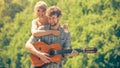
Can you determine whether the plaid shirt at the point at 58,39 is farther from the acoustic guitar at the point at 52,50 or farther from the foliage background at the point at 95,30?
the foliage background at the point at 95,30

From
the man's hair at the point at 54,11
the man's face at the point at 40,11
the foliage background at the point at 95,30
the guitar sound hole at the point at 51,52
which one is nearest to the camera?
the man's hair at the point at 54,11

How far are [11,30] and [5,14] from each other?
38.7 ft

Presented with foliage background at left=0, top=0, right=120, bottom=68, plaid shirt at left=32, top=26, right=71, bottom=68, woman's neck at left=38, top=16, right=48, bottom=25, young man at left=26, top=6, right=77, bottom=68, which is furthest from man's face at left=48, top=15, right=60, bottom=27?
foliage background at left=0, top=0, right=120, bottom=68

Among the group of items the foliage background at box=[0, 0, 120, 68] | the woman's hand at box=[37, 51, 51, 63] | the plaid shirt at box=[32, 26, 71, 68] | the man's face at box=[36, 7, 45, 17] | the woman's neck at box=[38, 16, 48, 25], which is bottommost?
the foliage background at box=[0, 0, 120, 68]

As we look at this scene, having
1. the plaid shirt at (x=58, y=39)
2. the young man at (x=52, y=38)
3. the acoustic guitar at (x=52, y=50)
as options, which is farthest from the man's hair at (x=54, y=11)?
the acoustic guitar at (x=52, y=50)

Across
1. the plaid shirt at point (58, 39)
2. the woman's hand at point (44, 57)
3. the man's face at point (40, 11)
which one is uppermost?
the man's face at point (40, 11)

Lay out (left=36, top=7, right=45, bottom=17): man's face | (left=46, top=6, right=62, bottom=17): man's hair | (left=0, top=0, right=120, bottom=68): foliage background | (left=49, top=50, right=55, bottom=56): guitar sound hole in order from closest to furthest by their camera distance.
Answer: (left=46, top=6, right=62, bottom=17): man's hair, (left=49, top=50, right=55, bottom=56): guitar sound hole, (left=36, top=7, right=45, bottom=17): man's face, (left=0, top=0, right=120, bottom=68): foliage background

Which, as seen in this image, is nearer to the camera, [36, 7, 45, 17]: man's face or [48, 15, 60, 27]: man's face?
[48, 15, 60, 27]: man's face

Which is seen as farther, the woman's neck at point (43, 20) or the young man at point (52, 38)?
the woman's neck at point (43, 20)

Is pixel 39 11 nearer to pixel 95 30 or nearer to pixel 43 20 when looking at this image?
pixel 43 20

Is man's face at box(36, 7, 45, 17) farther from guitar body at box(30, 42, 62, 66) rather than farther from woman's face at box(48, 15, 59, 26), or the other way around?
guitar body at box(30, 42, 62, 66)

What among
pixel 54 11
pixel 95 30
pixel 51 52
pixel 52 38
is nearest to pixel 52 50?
pixel 51 52

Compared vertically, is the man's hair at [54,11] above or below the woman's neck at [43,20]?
above

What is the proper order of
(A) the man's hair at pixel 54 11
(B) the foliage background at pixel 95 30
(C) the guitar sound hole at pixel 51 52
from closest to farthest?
1. (A) the man's hair at pixel 54 11
2. (C) the guitar sound hole at pixel 51 52
3. (B) the foliage background at pixel 95 30
